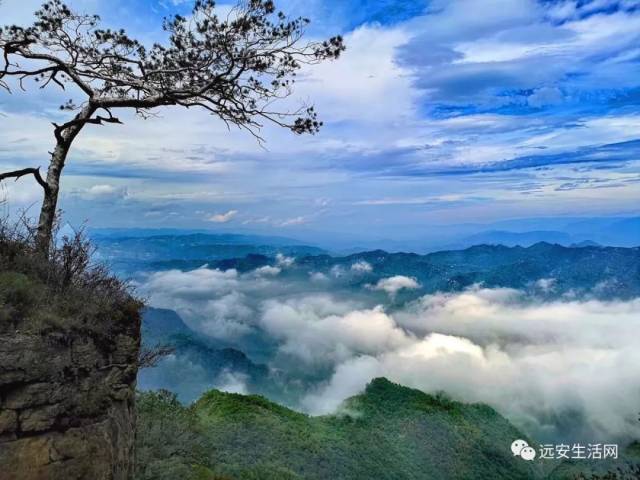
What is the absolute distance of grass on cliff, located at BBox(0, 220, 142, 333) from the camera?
7297mm

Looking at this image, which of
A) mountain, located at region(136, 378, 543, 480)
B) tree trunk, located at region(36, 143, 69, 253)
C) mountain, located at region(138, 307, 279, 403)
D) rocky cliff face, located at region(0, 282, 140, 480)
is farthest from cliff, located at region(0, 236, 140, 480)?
mountain, located at region(138, 307, 279, 403)

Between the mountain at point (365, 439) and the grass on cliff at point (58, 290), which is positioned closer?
the grass on cliff at point (58, 290)

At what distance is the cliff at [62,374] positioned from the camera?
22.4ft

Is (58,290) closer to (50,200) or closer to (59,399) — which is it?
(59,399)

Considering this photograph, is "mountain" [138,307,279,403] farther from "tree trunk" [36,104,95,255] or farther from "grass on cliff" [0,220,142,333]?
"grass on cliff" [0,220,142,333]

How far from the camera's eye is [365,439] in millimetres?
84000

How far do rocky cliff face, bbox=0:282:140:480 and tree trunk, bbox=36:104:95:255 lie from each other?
241cm

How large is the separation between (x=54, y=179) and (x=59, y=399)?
4.96 m

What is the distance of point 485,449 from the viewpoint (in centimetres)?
8931

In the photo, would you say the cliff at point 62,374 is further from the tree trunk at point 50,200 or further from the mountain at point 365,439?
the mountain at point 365,439

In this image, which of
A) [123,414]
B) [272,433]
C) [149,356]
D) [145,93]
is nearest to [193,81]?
[145,93]

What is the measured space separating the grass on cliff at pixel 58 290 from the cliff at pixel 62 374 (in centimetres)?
2

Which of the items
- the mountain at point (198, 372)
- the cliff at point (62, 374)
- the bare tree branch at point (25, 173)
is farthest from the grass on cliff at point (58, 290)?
the mountain at point (198, 372)

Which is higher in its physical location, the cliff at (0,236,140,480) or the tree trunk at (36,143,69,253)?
the tree trunk at (36,143,69,253)
